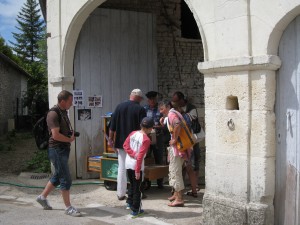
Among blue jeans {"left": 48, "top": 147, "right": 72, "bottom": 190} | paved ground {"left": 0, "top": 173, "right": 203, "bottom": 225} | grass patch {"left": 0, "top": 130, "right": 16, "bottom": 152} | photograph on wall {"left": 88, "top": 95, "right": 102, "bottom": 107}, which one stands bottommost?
paved ground {"left": 0, "top": 173, "right": 203, "bottom": 225}

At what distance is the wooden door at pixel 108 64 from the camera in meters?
8.10

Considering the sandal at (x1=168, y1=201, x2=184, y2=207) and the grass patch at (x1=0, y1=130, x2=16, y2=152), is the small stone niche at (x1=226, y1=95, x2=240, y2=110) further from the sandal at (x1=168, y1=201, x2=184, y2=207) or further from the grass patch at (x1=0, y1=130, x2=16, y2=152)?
the grass patch at (x1=0, y1=130, x2=16, y2=152)

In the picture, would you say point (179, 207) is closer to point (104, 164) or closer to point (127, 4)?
point (104, 164)

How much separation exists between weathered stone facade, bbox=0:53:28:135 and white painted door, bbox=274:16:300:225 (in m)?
16.8

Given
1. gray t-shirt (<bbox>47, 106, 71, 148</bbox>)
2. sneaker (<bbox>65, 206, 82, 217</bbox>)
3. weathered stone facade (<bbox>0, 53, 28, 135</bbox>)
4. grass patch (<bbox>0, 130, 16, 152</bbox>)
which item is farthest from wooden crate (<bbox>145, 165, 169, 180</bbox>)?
weathered stone facade (<bbox>0, 53, 28, 135</bbox>)

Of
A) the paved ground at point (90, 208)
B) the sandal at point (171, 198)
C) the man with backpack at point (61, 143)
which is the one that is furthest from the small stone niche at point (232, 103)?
the man with backpack at point (61, 143)

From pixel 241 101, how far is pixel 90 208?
287 centimetres

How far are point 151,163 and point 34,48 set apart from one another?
52.4 meters

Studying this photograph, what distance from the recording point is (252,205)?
4.63 meters

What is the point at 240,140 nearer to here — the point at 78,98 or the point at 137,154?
the point at 137,154

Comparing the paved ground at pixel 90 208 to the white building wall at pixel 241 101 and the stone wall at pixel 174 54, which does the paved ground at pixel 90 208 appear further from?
the stone wall at pixel 174 54

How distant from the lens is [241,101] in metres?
4.72

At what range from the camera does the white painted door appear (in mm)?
4445

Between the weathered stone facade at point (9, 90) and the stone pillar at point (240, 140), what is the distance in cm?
1613
